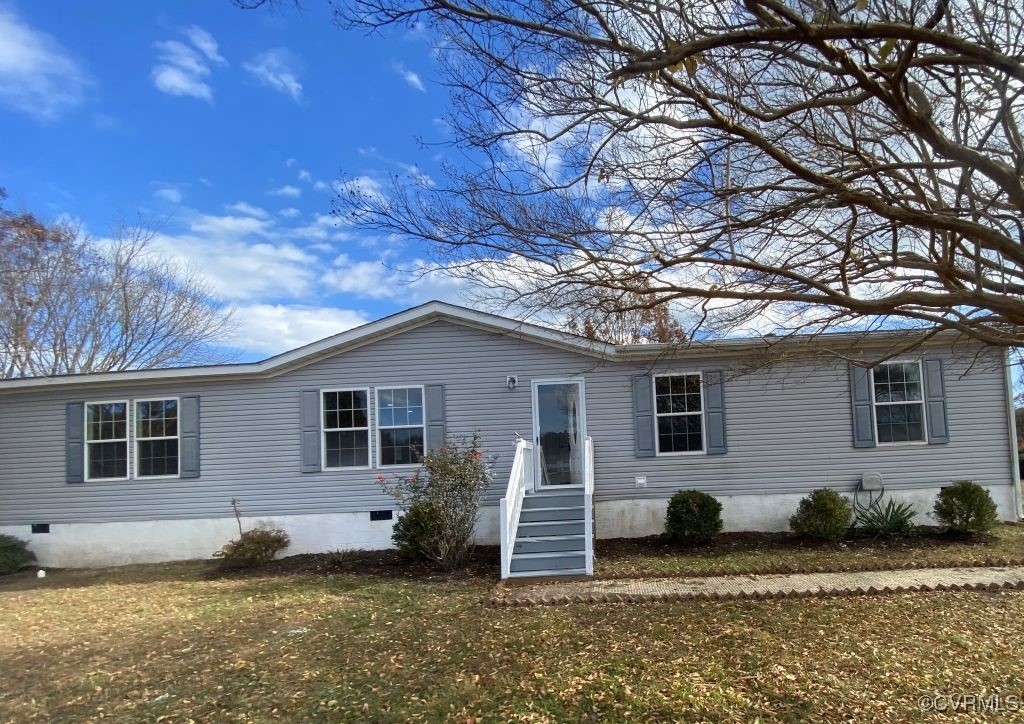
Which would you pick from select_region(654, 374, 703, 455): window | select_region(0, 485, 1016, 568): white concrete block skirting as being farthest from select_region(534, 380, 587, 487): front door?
select_region(654, 374, 703, 455): window

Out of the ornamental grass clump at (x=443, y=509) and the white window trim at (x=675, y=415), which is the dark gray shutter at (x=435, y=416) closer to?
the ornamental grass clump at (x=443, y=509)

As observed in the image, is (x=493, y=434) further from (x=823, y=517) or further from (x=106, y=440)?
(x=106, y=440)

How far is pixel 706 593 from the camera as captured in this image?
24.0 feet

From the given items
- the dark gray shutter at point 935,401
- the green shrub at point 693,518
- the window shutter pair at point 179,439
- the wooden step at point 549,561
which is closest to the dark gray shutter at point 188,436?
the window shutter pair at point 179,439

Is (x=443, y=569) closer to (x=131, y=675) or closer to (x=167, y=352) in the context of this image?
(x=131, y=675)

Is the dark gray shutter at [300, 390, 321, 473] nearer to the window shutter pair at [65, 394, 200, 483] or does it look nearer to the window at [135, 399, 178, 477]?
the window shutter pair at [65, 394, 200, 483]

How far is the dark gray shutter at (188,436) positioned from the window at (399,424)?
3158mm

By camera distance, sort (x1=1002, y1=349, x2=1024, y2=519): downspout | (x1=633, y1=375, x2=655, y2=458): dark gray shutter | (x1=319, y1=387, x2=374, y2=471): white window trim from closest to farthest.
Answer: (x1=1002, y1=349, x2=1024, y2=519): downspout → (x1=633, y1=375, x2=655, y2=458): dark gray shutter → (x1=319, y1=387, x2=374, y2=471): white window trim

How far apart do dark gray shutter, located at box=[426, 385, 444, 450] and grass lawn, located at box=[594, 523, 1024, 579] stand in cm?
311

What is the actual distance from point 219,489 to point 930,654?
33.9 ft

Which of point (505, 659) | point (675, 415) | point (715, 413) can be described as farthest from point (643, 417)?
point (505, 659)

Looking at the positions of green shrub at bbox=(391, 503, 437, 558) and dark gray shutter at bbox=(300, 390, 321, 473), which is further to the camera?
dark gray shutter at bbox=(300, 390, 321, 473)

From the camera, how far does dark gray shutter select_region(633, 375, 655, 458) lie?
11.1 m

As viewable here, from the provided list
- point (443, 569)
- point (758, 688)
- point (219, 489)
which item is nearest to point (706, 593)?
point (758, 688)
